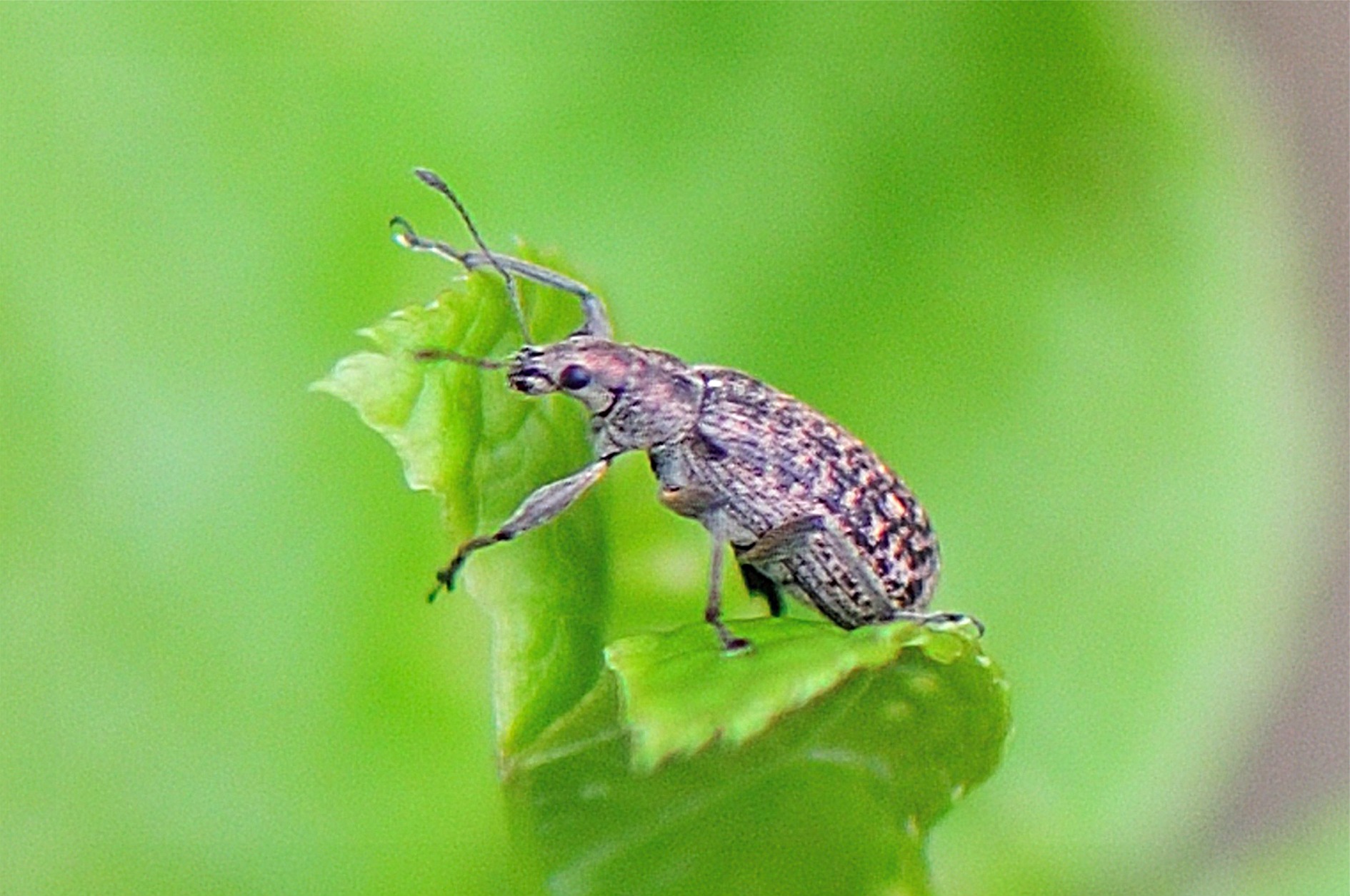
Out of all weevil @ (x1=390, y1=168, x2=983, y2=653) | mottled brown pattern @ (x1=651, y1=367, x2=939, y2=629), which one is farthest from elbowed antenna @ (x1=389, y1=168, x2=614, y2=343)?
mottled brown pattern @ (x1=651, y1=367, x2=939, y2=629)

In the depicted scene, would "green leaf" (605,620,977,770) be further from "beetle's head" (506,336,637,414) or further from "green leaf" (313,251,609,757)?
"beetle's head" (506,336,637,414)

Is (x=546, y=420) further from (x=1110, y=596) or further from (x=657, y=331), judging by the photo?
(x=1110, y=596)

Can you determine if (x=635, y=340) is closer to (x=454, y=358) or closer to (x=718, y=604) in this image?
(x=718, y=604)

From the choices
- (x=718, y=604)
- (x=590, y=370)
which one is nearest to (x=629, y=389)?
(x=590, y=370)

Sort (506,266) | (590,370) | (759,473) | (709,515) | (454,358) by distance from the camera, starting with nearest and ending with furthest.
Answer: (454,358) → (506,266) → (709,515) → (590,370) → (759,473)

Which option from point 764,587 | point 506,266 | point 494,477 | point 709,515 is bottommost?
point 764,587

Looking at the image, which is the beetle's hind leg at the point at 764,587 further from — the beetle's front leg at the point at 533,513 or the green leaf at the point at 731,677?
the green leaf at the point at 731,677
